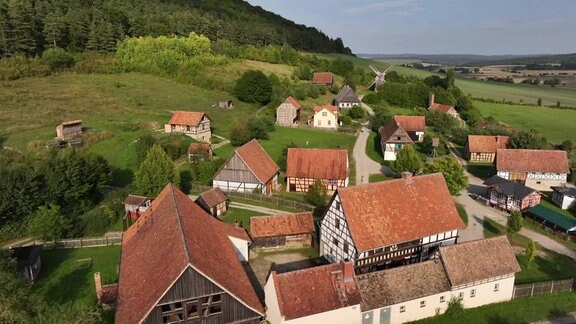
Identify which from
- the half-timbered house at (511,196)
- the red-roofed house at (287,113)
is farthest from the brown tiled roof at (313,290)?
the red-roofed house at (287,113)

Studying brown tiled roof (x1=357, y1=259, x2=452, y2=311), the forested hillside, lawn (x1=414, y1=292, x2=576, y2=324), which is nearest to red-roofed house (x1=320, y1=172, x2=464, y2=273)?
brown tiled roof (x1=357, y1=259, x2=452, y2=311)

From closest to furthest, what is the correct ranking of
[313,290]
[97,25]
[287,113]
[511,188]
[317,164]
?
[313,290] < [511,188] < [317,164] < [287,113] < [97,25]

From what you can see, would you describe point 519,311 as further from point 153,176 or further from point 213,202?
point 153,176

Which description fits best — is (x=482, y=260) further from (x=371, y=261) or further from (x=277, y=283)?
(x=277, y=283)

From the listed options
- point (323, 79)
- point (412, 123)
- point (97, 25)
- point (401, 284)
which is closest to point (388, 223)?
point (401, 284)

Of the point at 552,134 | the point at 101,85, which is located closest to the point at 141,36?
the point at 101,85
